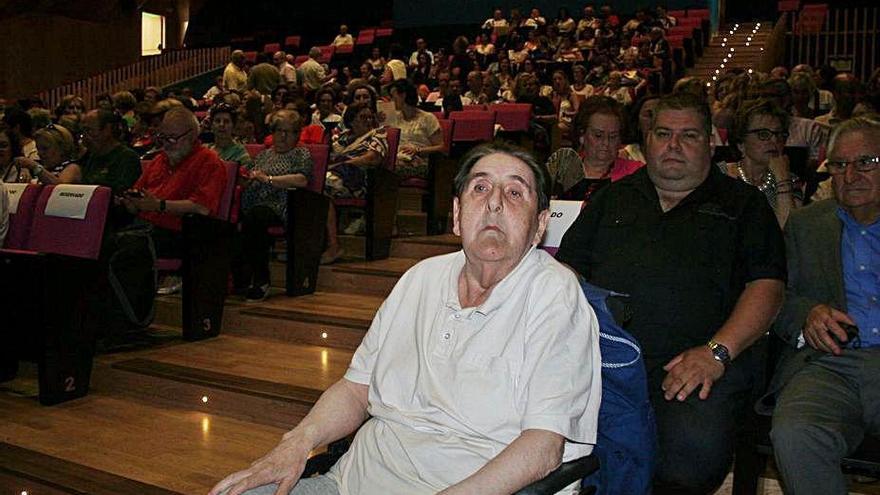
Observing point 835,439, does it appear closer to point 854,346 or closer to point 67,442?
point 854,346

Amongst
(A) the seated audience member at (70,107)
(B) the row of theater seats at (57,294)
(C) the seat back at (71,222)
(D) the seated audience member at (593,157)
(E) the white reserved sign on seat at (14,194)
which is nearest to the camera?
(D) the seated audience member at (593,157)

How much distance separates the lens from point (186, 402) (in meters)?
3.38

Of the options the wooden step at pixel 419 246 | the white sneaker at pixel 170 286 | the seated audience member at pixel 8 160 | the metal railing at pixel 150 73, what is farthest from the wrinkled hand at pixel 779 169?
the metal railing at pixel 150 73

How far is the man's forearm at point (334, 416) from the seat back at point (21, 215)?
2.59 meters

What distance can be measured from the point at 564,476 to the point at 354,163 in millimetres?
3812

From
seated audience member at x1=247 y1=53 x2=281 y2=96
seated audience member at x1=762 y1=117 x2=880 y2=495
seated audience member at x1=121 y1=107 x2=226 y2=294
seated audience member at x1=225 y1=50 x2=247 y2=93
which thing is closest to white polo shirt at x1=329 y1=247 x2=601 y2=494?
seated audience member at x1=762 y1=117 x2=880 y2=495

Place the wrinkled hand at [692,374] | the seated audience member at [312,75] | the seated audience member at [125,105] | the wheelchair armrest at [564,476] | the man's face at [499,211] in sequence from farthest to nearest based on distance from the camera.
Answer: the seated audience member at [312,75]
the seated audience member at [125,105]
the wrinkled hand at [692,374]
the man's face at [499,211]
the wheelchair armrest at [564,476]

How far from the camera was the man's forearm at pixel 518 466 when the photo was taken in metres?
1.34

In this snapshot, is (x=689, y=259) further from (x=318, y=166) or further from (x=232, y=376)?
(x=318, y=166)

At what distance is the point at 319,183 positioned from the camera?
475 cm

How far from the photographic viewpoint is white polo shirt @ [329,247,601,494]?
4.67 ft

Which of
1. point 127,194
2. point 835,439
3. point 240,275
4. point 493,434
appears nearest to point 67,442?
point 127,194

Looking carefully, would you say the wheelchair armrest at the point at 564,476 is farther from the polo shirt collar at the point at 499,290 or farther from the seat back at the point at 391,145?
the seat back at the point at 391,145

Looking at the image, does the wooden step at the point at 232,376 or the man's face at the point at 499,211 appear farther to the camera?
the wooden step at the point at 232,376
